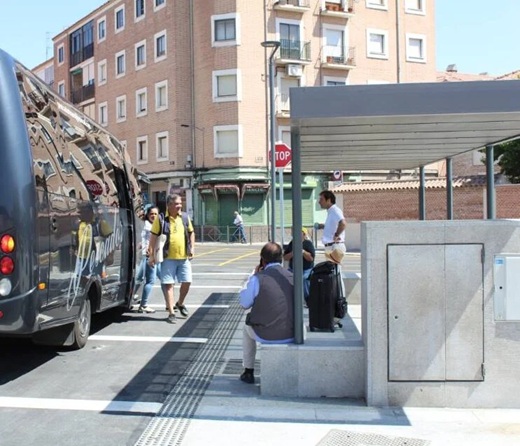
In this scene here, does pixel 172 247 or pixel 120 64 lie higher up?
pixel 120 64

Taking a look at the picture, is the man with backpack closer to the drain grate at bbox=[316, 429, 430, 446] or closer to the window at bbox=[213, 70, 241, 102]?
the drain grate at bbox=[316, 429, 430, 446]

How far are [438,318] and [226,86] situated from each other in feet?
104

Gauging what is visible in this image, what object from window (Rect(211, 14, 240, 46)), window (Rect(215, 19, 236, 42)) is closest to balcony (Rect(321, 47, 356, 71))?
window (Rect(211, 14, 240, 46))

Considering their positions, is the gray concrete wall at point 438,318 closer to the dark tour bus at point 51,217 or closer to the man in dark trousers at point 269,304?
the man in dark trousers at point 269,304

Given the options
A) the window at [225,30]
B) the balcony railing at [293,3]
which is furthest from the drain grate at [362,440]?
the balcony railing at [293,3]

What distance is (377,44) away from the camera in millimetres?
39094

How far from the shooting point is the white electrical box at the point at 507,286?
486 cm

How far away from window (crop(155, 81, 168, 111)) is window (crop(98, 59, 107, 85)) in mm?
7890

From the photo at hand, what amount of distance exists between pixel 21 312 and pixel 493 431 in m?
3.93

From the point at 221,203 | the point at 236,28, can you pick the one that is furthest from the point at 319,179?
the point at 236,28

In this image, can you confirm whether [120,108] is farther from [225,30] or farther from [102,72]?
[225,30]

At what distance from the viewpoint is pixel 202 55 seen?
36281 millimetres

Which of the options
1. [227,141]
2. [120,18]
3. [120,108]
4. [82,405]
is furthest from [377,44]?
[82,405]

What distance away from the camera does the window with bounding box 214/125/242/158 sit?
115 feet
